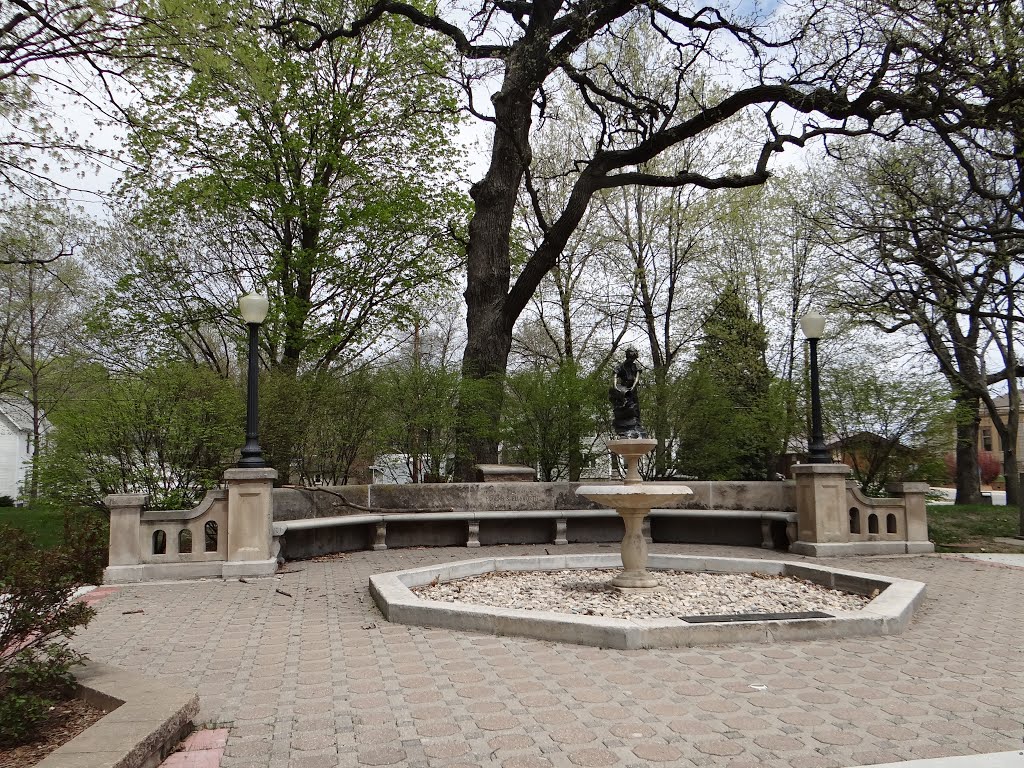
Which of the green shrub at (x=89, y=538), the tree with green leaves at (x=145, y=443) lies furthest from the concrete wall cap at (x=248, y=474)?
the green shrub at (x=89, y=538)

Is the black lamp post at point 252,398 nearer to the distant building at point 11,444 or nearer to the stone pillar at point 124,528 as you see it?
the stone pillar at point 124,528

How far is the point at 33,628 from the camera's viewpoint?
413 cm

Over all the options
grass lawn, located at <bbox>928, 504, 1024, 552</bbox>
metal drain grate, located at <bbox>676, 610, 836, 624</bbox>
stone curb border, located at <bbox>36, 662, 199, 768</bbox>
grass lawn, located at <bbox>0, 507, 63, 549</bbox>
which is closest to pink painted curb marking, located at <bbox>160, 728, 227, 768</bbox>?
stone curb border, located at <bbox>36, 662, 199, 768</bbox>

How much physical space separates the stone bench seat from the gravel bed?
147 inches

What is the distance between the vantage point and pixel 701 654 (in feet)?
18.5

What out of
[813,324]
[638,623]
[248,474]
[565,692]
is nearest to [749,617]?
[638,623]

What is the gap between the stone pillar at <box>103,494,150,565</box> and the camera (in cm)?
972

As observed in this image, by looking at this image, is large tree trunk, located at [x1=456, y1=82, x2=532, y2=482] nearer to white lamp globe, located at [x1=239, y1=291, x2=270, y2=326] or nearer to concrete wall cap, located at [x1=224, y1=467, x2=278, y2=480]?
white lamp globe, located at [x1=239, y1=291, x2=270, y2=326]

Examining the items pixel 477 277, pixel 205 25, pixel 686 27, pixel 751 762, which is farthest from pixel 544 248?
pixel 751 762

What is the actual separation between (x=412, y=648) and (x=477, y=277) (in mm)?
11575

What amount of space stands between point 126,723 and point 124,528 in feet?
23.1

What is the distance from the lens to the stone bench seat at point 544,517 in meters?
12.9

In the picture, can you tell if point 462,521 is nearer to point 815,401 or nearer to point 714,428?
point 815,401

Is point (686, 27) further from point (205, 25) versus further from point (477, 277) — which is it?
point (205, 25)
